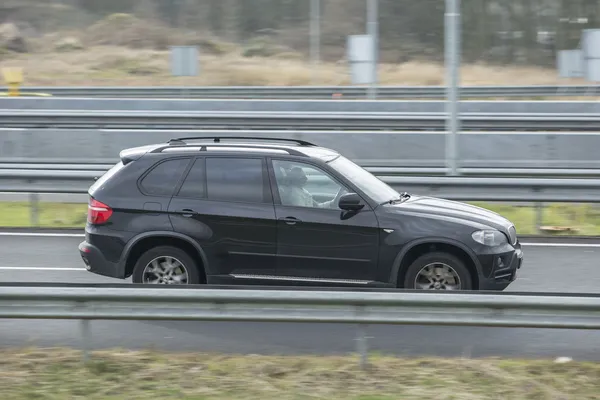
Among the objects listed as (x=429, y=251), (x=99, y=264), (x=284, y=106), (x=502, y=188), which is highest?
(x=284, y=106)

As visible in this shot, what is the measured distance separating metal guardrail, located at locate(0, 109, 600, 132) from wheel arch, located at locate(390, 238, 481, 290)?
16230 mm

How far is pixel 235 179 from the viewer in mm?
8664

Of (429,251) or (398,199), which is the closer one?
(429,251)

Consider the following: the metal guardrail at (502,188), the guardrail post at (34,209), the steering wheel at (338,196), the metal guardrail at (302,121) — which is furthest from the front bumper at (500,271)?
the metal guardrail at (302,121)

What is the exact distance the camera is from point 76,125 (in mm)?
25188

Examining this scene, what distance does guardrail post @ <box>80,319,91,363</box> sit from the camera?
643 cm

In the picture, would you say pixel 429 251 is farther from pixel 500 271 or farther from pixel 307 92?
pixel 307 92

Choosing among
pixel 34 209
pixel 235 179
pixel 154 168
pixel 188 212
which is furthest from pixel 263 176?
pixel 34 209

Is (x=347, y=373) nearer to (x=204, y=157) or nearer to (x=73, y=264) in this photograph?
(x=204, y=157)

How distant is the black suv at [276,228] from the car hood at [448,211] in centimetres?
2

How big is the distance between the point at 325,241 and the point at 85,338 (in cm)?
259

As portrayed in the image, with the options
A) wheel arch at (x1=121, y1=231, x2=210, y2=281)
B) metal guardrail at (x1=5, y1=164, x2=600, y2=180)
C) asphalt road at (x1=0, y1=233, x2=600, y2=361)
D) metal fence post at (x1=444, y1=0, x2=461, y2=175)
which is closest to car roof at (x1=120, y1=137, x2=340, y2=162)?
wheel arch at (x1=121, y1=231, x2=210, y2=281)

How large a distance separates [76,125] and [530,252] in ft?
53.3

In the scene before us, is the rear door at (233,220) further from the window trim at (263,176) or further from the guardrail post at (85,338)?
the guardrail post at (85,338)
